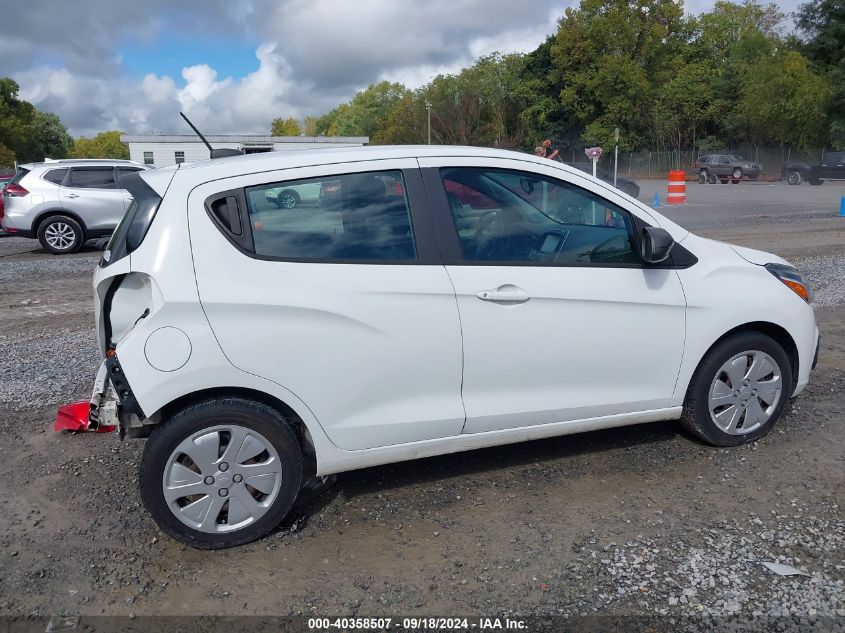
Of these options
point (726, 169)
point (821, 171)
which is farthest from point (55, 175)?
point (726, 169)

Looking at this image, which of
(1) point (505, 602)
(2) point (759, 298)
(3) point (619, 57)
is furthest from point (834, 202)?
(3) point (619, 57)

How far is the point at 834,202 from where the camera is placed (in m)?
24.8

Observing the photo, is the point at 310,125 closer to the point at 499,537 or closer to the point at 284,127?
the point at 284,127

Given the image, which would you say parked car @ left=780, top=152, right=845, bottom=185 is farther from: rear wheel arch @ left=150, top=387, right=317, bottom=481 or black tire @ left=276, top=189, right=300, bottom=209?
rear wheel arch @ left=150, top=387, right=317, bottom=481

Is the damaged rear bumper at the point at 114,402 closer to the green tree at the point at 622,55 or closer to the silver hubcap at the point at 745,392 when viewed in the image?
the silver hubcap at the point at 745,392

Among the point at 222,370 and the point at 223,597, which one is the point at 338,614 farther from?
the point at 222,370

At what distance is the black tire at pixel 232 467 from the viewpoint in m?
3.20

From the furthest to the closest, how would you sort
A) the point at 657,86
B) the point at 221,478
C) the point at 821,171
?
the point at 657,86 < the point at 821,171 < the point at 221,478

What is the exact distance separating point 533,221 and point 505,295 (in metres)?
0.53

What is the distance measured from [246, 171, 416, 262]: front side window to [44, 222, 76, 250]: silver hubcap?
40.9 ft

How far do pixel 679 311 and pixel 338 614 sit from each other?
2.39m

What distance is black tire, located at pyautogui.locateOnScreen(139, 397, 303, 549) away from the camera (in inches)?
126

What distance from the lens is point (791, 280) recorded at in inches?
172

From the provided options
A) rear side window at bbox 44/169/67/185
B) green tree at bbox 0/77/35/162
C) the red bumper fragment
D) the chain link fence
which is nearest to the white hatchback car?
the red bumper fragment
